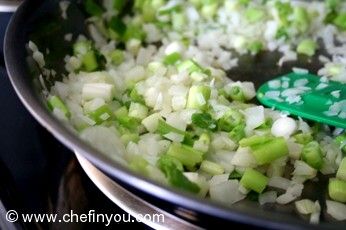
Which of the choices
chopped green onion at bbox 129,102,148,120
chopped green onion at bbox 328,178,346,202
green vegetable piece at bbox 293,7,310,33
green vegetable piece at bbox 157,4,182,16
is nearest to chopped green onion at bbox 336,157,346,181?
chopped green onion at bbox 328,178,346,202

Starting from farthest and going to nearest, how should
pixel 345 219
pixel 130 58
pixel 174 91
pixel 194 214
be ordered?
pixel 130 58 → pixel 174 91 → pixel 345 219 → pixel 194 214

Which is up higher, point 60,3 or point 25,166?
point 60,3

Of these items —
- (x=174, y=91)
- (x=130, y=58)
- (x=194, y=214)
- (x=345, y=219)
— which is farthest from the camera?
(x=130, y=58)

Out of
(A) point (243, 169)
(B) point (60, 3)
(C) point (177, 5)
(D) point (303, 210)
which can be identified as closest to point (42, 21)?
(B) point (60, 3)

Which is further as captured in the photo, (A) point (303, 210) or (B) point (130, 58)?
(B) point (130, 58)

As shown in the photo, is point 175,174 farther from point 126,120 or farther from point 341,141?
point 341,141

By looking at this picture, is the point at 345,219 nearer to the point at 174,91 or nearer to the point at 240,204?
the point at 240,204

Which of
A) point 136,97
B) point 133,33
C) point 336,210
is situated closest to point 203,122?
point 136,97

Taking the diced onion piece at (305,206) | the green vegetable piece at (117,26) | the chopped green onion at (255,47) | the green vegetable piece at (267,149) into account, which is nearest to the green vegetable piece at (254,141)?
the green vegetable piece at (267,149)
